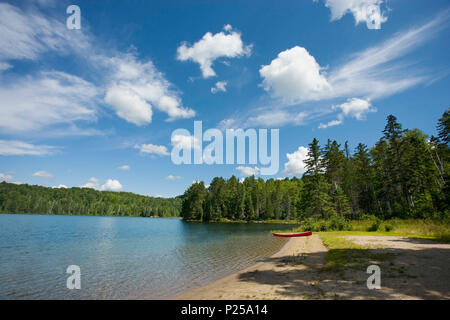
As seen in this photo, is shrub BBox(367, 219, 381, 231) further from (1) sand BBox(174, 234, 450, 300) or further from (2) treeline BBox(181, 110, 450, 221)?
(1) sand BBox(174, 234, 450, 300)

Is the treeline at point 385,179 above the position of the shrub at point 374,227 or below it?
above

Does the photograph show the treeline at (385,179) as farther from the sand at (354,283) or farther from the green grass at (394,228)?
the sand at (354,283)

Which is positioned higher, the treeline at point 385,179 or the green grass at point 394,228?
the treeline at point 385,179

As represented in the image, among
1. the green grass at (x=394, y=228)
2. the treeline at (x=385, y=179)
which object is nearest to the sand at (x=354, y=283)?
the green grass at (x=394, y=228)

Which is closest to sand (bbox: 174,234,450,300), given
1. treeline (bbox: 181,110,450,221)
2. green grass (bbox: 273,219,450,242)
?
green grass (bbox: 273,219,450,242)

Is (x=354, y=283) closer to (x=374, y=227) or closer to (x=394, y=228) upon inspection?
(x=394, y=228)

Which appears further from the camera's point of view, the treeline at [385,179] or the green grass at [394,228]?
the treeline at [385,179]

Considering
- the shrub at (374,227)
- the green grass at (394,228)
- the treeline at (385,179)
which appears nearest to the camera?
the green grass at (394,228)

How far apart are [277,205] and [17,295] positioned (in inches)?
3726

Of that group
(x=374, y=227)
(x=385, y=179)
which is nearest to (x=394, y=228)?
(x=374, y=227)

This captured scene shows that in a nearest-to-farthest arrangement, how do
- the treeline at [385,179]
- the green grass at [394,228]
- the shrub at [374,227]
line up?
the green grass at [394,228]
the shrub at [374,227]
the treeline at [385,179]

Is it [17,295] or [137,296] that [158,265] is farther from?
[17,295]

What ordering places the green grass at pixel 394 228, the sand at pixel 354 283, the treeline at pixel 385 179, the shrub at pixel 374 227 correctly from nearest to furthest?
1. the sand at pixel 354 283
2. the green grass at pixel 394 228
3. the shrub at pixel 374 227
4. the treeline at pixel 385 179

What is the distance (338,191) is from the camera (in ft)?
146
